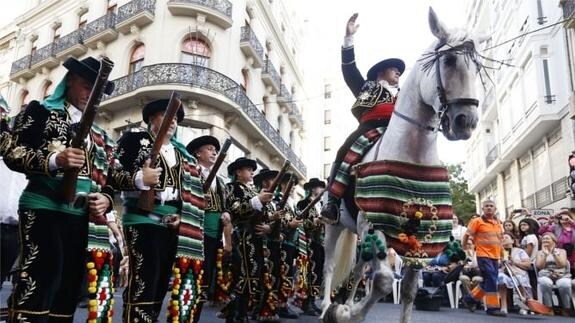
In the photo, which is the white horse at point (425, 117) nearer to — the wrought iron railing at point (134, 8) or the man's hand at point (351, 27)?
the man's hand at point (351, 27)

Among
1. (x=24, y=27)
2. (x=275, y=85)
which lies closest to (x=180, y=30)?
(x=275, y=85)

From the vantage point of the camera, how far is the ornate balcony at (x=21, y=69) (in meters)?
25.3

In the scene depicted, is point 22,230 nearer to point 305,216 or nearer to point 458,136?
point 458,136

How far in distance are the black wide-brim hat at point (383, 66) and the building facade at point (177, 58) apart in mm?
13495

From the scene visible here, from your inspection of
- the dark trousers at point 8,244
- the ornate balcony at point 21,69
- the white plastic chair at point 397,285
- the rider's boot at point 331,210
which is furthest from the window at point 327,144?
the dark trousers at point 8,244

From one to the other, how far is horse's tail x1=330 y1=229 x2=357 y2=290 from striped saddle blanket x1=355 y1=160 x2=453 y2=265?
4.99ft

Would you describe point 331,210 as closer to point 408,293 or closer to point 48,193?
point 408,293

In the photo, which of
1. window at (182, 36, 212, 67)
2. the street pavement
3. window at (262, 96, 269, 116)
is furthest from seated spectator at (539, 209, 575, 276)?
window at (262, 96, 269, 116)

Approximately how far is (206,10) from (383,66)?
52.5 ft

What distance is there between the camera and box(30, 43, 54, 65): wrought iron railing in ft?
78.9

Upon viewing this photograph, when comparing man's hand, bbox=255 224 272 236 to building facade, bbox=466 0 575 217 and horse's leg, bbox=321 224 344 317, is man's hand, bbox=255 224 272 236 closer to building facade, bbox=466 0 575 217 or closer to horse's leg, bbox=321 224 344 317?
horse's leg, bbox=321 224 344 317

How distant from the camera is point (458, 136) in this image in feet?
11.3

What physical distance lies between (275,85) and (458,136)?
2318 centimetres

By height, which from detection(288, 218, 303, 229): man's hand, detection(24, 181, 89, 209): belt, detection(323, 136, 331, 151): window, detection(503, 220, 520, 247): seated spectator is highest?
detection(323, 136, 331, 151): window
